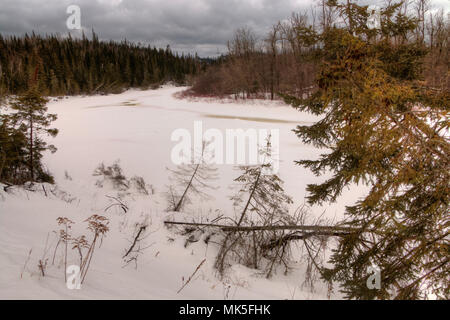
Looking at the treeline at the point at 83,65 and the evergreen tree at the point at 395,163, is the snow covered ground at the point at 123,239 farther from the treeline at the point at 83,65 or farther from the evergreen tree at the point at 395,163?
the treeline at the point at 83,65

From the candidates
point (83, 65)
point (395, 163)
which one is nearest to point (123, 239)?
point (395, 163)

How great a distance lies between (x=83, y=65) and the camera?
53250 millimetres

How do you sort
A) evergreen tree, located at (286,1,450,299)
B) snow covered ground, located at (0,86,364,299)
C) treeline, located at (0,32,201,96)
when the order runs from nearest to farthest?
evergreen tree, located at (286,1,450,299)
snow covered ground, located at (0,86,364,299)
treeline, located at (0,32,201,96)

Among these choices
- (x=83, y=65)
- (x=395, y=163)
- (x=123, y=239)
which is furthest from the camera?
(x=83, y=65)

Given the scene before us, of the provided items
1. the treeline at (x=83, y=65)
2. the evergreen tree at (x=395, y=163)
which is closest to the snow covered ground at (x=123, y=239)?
the evergreen tree at (x=395, y=163)

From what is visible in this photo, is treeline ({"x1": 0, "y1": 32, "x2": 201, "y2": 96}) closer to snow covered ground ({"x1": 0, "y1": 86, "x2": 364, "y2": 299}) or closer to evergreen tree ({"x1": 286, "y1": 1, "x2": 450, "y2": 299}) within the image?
snow covered ground ({"x1": 0, "y1": 86, "x2": 364, "y2": 299})

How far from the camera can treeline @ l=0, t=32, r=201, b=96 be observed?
4519 cm

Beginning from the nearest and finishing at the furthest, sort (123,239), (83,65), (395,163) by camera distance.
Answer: (395,163), (123,239), (83,65)

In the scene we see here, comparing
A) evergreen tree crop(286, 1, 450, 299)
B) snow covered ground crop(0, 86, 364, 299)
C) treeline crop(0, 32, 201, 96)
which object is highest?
treeline crop(0, 32, 201, 96)

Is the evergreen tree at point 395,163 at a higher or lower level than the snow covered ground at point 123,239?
higher

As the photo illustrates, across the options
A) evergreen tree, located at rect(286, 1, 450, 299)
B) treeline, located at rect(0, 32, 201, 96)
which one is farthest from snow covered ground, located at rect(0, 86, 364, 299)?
treeline, located at rect(0, 32, 201, 96)

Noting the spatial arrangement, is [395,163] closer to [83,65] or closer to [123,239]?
[123,239]

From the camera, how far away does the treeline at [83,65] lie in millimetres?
45188

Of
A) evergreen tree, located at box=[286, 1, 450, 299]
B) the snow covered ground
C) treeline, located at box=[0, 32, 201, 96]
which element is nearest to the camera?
evergreen tree, located at box=[286, 1, 450, 299]
